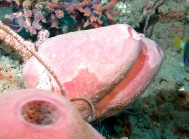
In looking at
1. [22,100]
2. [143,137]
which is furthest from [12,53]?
[143,137]

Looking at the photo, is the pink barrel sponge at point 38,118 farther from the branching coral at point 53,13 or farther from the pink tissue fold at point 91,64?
the branching coral at point 53,13

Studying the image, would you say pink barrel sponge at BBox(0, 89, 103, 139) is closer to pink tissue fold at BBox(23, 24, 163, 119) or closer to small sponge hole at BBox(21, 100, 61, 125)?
small sponge hole at BBox(21, 100, 61, 125)

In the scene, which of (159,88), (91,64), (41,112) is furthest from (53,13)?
(159,88)

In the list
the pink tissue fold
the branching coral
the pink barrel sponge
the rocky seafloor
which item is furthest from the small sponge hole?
the branching coral

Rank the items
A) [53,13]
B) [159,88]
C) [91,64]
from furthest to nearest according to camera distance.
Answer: [159,88] → [53,13] → [91,64]

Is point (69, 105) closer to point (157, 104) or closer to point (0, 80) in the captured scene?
point (0, 80)

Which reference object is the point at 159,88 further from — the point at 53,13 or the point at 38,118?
the point at 38,118
